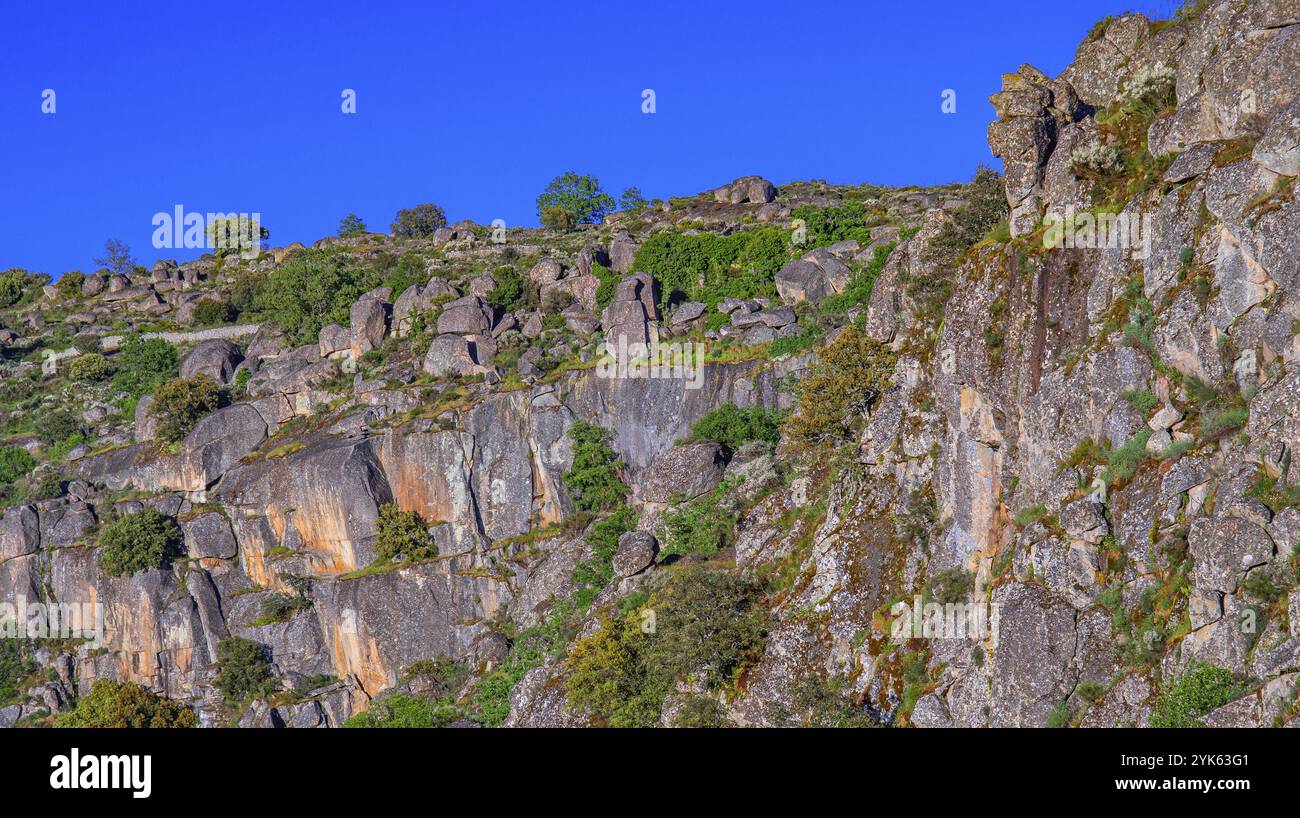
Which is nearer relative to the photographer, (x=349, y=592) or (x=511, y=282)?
(x=349, y=592)

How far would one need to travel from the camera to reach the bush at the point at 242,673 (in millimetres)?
81375

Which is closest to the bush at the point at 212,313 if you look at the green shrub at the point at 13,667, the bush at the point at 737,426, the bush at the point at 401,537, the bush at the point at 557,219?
the bush at the point at 557,219

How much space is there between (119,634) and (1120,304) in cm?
5928

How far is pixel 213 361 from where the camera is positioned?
337ft

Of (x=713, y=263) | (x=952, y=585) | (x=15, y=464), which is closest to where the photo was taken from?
(x=952, y=585)

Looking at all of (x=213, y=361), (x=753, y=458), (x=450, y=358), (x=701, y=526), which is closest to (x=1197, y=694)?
(x=701, y=526)

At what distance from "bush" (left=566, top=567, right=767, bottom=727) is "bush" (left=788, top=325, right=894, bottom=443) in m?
8.75

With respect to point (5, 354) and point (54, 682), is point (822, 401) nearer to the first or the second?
point (54, 682)

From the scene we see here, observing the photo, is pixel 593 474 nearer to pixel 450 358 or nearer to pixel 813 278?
pixel 450 358

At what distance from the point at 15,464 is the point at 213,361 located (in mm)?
13427

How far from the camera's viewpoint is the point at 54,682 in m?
84.9

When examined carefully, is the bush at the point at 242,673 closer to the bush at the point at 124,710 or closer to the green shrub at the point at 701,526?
the bush at the point at 124,710

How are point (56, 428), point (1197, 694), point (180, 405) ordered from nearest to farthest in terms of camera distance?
point (1197, 694)
point (180, 405)
point (56, 428)

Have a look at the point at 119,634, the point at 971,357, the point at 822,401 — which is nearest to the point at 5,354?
the point at 119,634
